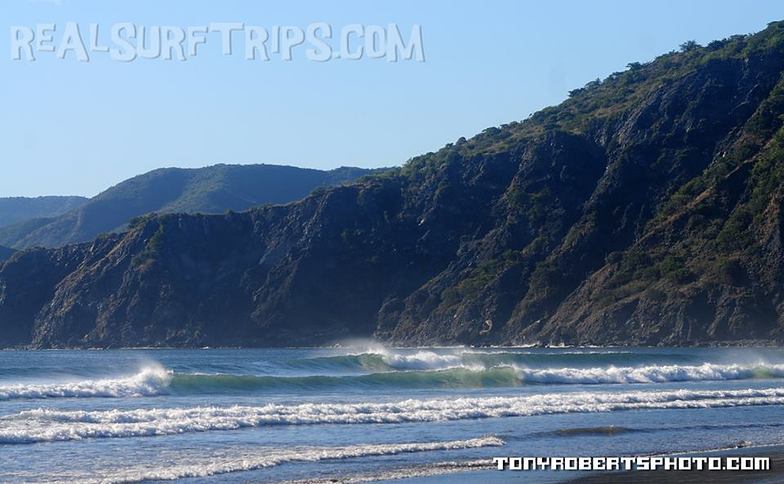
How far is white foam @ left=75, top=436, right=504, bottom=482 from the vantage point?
2475 cm

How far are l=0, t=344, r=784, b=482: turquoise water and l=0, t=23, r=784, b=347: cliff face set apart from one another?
5299 cm

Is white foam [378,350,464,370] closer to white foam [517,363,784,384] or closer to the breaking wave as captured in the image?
white foam [517,363,784,384]

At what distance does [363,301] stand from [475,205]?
1520 centimetres

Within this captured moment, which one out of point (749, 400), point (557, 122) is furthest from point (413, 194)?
point (749, 400)

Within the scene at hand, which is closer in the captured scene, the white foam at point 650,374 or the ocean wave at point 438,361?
the white foam at point 650,374

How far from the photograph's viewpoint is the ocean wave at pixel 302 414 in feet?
102

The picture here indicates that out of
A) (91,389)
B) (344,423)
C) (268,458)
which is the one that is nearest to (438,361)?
(91,389)

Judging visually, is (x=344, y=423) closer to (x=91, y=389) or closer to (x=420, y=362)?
(x=91, y=389)

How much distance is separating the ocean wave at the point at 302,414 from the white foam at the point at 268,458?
469cm

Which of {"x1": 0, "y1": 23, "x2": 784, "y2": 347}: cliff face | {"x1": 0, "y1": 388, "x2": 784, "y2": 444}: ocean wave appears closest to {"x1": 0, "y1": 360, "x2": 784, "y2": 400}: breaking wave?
{"x1": 0, "y1": 388, "x2": 784, "y2": 444}: ocean wave

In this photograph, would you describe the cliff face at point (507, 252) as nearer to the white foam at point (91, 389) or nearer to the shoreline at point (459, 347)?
the shoreline at point (459, 347)

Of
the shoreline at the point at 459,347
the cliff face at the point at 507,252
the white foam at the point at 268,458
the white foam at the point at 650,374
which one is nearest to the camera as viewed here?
the white foam at the point at 268,458

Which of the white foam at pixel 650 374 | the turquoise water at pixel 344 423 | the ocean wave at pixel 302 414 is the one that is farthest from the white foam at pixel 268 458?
the white foam at pixel 650 374

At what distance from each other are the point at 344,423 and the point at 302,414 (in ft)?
4.67
